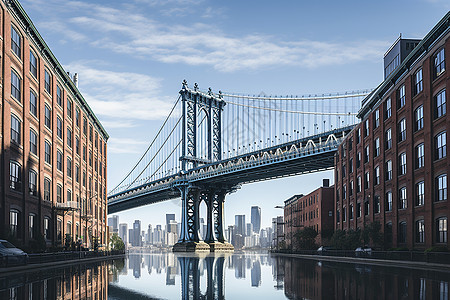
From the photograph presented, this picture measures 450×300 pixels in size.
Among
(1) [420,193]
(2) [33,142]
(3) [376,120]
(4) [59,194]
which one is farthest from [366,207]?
(2) [33,142]

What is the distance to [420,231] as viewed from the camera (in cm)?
4747

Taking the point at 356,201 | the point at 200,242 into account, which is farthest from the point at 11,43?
the point at 200,242

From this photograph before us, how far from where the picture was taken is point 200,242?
11838 centimetres

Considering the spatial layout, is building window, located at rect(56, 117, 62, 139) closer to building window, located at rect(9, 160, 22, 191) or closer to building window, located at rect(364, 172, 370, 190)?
building window, located at rect(9, 160, 22, 191)

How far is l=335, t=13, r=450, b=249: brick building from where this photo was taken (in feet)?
143

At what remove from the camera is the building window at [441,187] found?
42634 millimetres

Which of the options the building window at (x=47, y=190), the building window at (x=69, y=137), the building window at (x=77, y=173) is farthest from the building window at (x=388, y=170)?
the building window at (x=77, y=173)

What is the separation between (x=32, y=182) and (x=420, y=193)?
32.4m

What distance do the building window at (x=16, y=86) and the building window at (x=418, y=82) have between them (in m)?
32.4

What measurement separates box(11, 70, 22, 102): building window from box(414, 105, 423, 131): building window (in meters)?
32.3

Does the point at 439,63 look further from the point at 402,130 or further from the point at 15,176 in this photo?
the point at 15,176

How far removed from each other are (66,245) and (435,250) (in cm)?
3430

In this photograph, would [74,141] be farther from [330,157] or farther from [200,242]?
[200,242]

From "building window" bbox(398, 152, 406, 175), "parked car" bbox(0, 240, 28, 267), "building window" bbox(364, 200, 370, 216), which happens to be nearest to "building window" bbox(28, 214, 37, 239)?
"parked car" bbox(0, 240, 28, 267)
